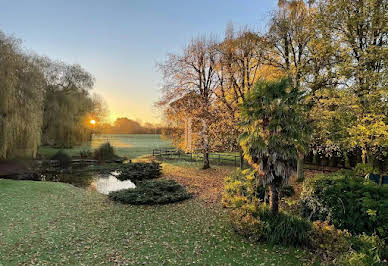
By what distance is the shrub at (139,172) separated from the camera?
1645 centimetres

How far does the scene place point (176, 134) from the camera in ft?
59.8

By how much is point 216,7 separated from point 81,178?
15453 mm

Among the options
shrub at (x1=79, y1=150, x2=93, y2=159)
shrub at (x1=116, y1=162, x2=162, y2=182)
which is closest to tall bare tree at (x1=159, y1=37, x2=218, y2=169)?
shrub at (x1=116, y1=162, x2=162, y2=182)

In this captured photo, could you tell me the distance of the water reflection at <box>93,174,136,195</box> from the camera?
14321 mm

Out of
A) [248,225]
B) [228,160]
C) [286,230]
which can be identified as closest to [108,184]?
[248,225]

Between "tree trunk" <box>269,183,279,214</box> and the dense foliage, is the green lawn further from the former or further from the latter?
"tree trunk" <box>269,183,279,214</box>

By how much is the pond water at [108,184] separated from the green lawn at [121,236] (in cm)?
407

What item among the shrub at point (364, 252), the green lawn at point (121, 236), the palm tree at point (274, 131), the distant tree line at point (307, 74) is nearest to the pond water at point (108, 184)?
the green lawn at point (121, 236)

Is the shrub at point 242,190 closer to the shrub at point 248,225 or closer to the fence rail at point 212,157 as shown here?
the shrub at point 248,225

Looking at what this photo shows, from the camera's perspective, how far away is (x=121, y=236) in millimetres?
6496

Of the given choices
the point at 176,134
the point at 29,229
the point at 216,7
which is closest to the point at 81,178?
the point at 176,134

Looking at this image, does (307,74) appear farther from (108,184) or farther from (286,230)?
(108,184)

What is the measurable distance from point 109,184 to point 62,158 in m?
13.2

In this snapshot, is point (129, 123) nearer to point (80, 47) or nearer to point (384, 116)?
point (80, 47)
